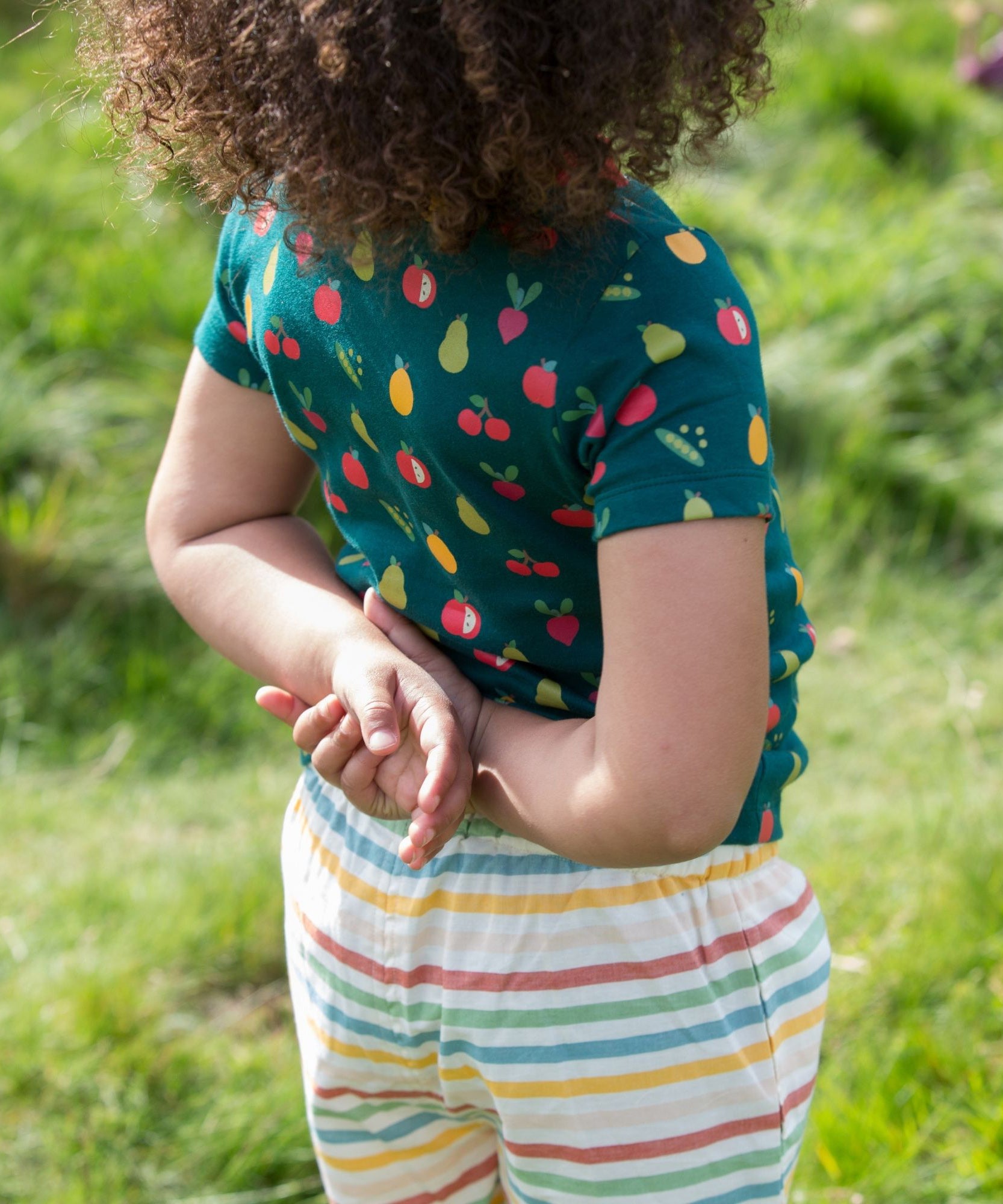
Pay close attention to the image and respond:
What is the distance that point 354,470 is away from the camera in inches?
42.1

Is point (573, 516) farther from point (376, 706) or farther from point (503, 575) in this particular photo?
point (376, 706)

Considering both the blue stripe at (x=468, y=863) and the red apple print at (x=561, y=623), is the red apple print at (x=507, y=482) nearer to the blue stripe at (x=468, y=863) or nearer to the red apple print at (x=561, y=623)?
the red apple print at (x=561, y=623)

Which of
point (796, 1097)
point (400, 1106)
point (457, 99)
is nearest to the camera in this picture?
point (457, 99)

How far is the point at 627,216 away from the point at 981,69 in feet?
20.3

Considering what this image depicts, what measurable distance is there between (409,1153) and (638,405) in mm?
814

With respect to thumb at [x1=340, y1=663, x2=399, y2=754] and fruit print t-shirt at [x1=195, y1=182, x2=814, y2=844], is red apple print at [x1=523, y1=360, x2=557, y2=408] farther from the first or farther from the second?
thumb at [x1=340, y1=663, x2=399, y2=754]

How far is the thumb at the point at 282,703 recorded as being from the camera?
1.11 metres

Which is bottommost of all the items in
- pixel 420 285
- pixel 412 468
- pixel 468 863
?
pixel 468 863

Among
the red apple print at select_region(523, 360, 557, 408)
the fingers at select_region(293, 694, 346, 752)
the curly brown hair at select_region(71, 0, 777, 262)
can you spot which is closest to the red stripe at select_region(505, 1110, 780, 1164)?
the fingers at select_region(293, 694, 346, 752)

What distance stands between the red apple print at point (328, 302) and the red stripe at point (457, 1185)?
0.84 metres

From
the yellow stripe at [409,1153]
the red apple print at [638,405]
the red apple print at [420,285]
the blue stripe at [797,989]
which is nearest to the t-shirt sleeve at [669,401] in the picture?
the red apple print at [638,405]

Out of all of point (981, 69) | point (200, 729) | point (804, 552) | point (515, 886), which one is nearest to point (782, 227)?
point (804, 552)

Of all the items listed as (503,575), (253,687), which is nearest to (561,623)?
(503,575)

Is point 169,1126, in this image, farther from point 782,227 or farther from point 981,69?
point 981,69
